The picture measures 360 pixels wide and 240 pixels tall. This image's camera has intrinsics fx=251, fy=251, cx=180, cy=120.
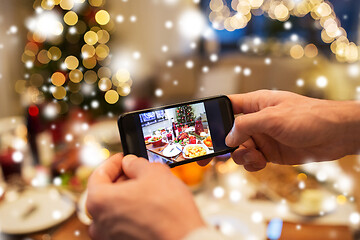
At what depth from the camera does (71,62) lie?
192cm

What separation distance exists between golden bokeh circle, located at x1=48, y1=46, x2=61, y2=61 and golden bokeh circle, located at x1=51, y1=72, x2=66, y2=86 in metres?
0.11

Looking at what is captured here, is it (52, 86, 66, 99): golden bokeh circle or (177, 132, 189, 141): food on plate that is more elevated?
(52, 86, 66, 99): golden bokeh circle

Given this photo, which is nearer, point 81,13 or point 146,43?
point 81,13

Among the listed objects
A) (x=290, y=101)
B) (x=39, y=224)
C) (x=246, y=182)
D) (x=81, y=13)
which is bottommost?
(x=246, y=182)

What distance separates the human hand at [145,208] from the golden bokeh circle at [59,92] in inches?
62.8

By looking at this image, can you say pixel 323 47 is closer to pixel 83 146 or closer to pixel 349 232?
pixel 349 232

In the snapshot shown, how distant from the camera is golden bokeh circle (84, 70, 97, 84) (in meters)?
2.04

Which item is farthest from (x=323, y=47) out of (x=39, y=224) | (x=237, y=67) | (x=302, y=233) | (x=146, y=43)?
(x=39, y=224)

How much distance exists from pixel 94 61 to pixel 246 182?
5.37ft

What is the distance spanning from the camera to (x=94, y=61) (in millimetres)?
2105

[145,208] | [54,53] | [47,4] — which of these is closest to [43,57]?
[54,53]

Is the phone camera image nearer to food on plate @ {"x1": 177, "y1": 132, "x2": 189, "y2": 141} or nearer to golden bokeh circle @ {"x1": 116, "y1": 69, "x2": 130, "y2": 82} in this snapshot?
food on plate @ {"x1": 177, "y1": 132, "x2": 189, "y2": 141}

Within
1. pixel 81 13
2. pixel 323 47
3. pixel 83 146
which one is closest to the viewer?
pixel 83 146

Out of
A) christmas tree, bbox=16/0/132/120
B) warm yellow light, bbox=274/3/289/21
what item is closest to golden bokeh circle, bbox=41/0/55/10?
christmas tree, bbox=16/0/132/120
